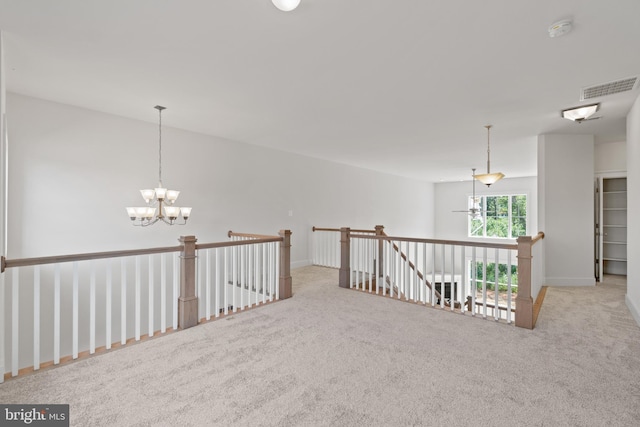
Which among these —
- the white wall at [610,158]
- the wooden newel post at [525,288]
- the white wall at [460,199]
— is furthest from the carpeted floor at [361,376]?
the white wall at [460,199]

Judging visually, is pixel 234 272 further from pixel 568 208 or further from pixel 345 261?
pixel 568 208

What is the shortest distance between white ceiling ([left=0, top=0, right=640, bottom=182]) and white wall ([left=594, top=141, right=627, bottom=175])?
104 centimetres

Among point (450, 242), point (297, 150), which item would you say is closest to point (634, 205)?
point (450, 242)

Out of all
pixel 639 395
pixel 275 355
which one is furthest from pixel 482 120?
pixel 275 355

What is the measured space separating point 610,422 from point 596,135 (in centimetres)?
489

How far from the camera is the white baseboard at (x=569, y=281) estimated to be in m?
4.89

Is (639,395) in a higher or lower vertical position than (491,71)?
lower

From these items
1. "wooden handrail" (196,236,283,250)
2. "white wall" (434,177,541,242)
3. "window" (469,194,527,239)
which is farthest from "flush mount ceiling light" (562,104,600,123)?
"white wall" (434,177,541,242)

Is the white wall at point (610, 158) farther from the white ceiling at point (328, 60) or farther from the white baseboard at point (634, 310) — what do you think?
the white baseboard at point (634, 310)

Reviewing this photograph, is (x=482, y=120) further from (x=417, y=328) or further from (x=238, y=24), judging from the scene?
(x=238, y=24)

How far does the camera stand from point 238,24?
2145 millimetres

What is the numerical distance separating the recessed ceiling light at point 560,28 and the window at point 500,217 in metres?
8.25

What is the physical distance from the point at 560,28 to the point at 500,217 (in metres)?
9.62

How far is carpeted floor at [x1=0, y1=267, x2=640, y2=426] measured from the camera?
1.84 m
